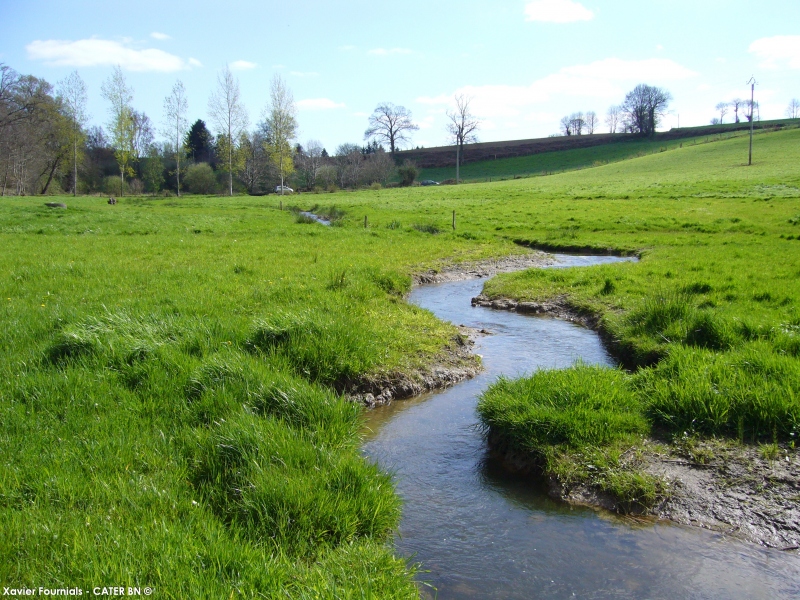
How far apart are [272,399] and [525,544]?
294 centimetres

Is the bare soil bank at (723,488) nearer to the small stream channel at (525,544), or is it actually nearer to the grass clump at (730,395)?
the small stream channel at (525,544)

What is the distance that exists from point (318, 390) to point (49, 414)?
2.63 m

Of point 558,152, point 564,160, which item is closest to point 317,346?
point 564,160

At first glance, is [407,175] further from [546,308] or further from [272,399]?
[272,399]

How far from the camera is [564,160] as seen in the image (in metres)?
93.2

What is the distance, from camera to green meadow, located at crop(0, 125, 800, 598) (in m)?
3.81

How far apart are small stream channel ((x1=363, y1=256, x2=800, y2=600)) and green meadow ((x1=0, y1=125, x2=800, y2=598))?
36cm

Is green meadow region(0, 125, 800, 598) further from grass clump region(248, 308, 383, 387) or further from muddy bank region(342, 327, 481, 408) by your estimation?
muddy bank region(342, 327, 481, 408)

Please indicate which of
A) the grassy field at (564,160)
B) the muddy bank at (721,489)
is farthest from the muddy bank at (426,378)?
the grassy field at (564,160)

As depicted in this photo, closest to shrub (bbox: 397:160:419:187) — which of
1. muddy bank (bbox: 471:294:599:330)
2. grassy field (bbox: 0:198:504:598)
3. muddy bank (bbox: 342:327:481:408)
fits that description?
muddy bank (bbox: 471:294:599:330)

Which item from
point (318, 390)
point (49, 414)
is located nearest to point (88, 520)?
point (49, 414)

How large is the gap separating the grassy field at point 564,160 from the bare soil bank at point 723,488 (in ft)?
262

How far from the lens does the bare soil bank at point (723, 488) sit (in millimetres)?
4957

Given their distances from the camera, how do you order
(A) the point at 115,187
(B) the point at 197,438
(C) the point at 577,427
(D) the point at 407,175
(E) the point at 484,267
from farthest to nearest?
(D) the point at 407,175 < (A) the point at 115,187 < (E) the point at 484,267 < (C) the point at 577,427 < (B) the point at 197,438
